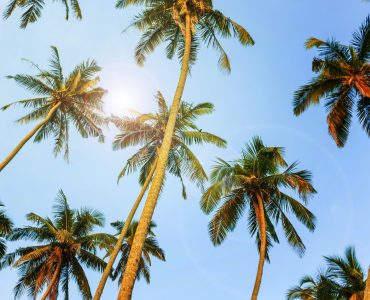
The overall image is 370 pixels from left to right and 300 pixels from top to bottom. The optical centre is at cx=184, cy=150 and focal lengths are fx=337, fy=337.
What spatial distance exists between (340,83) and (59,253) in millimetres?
18060

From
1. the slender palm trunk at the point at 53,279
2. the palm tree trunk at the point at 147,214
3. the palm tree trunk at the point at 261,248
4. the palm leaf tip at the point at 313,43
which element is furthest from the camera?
the slender palm trunk at the point at 53,279

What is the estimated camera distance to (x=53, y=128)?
2177cm

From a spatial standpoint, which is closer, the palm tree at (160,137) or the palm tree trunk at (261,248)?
the palm tree trunk at (261,248)

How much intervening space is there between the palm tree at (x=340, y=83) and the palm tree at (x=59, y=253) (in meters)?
13.9

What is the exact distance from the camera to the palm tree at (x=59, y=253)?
20.1 meters

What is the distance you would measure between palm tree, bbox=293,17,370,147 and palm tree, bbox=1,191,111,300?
13.9 m

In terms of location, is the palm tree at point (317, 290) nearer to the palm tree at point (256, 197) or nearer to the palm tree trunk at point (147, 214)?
the palm tree at point (256, 197)

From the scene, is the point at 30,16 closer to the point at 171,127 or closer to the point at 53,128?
the point at 53,128

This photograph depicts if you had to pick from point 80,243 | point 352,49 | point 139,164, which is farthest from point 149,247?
point 352,49

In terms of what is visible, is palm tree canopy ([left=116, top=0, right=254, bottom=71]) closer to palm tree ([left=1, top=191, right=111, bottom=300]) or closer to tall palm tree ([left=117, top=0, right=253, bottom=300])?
tall palm tree ([left=117, top=0, right=253, bottom=300])

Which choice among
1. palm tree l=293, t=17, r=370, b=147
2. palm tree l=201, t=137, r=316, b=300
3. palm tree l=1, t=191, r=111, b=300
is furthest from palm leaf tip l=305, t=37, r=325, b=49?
palm tree l=1, t=191, r=111, b=300

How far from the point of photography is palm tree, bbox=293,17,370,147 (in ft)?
50.4

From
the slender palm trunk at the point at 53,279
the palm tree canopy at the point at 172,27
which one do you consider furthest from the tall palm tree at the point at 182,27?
the slender palm trunk at the point at 53,279

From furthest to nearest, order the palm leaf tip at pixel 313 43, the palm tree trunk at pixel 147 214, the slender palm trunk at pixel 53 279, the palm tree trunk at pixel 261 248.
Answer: the slender palm trunk at pixel 53 279
the palm leaf tip at pixel 313 43
the palm tree trunk at pixel 261 248
the palm tree trunk at pixel 147 214
